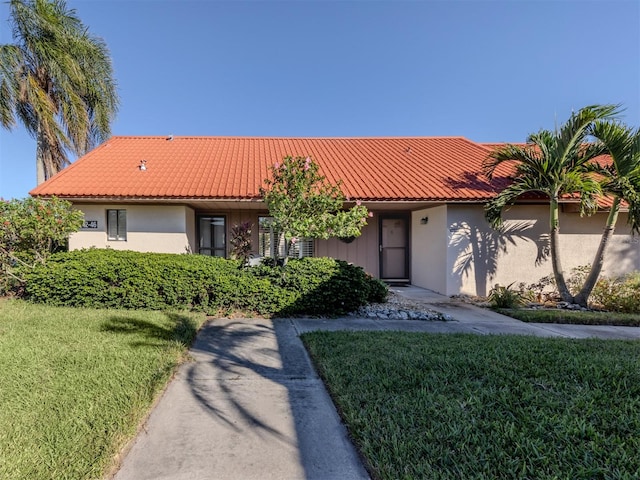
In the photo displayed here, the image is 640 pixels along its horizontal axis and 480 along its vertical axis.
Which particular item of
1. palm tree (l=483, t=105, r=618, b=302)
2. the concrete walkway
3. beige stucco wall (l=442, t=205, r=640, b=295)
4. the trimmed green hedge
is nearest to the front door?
beige stucco wall (l=442, t=205, r=640, b=295)

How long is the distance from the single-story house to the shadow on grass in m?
3.79

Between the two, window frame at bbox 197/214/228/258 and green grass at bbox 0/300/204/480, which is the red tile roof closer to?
window frame at bbox 197/214/228/258

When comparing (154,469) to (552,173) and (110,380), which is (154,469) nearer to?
(110,380)

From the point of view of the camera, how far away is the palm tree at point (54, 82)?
39.0ft

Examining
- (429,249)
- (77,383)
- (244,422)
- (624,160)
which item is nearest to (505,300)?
(429,249)

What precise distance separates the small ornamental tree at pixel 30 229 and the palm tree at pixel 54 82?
732 centimetres

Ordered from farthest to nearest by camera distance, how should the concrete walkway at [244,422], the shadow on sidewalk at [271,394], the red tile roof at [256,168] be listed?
the red tile roof at [256,168]
the shadow on sidewalk at [271,394]
the concrete walkway at [244,422]

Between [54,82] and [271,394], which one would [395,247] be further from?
[54,82]

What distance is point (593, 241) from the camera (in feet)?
31.2

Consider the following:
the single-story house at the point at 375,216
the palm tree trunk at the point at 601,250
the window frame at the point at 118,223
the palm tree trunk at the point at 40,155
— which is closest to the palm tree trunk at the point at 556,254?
the palm tree trunk at the point at 601,250

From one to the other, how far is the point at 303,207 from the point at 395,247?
19.7 ft

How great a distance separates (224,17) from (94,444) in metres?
12.3

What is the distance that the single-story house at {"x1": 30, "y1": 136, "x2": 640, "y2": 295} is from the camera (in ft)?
31.1

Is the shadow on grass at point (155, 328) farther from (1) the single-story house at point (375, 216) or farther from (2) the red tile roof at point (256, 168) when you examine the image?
(2) the red tile roof at point (256, 168)
